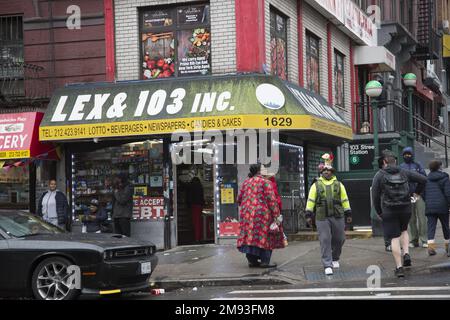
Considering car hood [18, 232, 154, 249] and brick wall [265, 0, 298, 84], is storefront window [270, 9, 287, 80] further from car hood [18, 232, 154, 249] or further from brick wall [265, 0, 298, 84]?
car hood [18, 232, 154, 249]

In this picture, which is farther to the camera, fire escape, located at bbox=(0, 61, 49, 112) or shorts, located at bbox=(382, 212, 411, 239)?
fire escape, located at bbox=(0, 61, 49, 112)

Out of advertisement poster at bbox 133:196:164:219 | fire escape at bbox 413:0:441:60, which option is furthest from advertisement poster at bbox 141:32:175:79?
fire escape at bbox 413:0:441:60

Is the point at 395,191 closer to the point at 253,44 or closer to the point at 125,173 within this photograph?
the point at 253,44

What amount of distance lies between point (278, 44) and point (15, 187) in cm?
711

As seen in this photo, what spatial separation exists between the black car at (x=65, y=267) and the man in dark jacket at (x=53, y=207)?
5294mm

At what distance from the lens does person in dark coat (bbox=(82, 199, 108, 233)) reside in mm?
16234

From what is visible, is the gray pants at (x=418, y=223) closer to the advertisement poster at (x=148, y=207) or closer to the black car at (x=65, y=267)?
the advertisement poster at (x=148, y=207)

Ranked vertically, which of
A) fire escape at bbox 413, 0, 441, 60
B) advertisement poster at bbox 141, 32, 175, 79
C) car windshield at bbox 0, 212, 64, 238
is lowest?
car windshield at bbox 0, 212, 64, 238

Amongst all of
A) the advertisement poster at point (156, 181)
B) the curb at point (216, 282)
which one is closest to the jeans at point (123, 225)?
the advertisement poster at point (156, 181)

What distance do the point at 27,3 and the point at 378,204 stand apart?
10.6 meters

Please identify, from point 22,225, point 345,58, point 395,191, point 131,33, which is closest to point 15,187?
point 131,33

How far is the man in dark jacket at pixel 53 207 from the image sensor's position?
15.7 m

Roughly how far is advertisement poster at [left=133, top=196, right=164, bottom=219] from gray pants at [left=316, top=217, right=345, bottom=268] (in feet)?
18.2

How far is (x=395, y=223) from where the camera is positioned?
36.2ft
